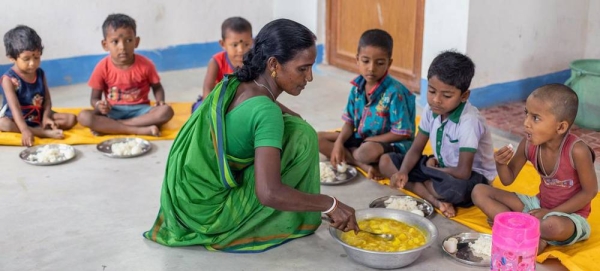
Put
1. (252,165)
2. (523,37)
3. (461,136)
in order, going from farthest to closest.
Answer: (523,37), (461,136), (252,165)

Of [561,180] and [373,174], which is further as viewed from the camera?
[373,174]

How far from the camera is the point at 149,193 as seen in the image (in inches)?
144

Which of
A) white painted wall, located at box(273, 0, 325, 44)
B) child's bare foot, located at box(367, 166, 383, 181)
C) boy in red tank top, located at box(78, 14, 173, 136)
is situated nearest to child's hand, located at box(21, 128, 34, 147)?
boy in red tank top, located at box(78, 14, 173, 136)

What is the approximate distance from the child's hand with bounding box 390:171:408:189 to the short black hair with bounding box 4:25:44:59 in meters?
2.58

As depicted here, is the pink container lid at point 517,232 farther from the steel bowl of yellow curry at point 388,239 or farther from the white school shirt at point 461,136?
the white school shirt at point 461,136

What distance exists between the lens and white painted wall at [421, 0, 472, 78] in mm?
4859

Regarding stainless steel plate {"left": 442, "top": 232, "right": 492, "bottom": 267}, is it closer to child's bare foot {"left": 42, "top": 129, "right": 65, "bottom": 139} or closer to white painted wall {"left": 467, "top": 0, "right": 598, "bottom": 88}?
white painted wall {"left": 467, "top": 0, "right": 598, "bottom": 88}

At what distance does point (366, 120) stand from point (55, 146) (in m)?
2.06

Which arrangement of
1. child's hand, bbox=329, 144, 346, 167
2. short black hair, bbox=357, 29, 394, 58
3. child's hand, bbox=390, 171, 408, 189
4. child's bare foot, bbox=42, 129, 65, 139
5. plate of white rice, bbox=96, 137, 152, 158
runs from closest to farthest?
child's hand, bbox=390, 171, 408, 189 < short black hair, bbox=357, 29, 394, 58 < child's hand, bbox=329, 144, 346, 167 < plate of white rice, bbox=96, 137, 152, 158 < child's bare foot, bbox=42, 129, 65, 139

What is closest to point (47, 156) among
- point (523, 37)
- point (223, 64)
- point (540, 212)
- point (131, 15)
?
point (223, 64)

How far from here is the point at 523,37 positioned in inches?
202

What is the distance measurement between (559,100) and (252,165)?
1347mm

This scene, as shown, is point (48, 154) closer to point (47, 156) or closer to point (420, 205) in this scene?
point (47, 156)

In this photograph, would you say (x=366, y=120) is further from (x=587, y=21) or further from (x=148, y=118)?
(x=587, y=21)
